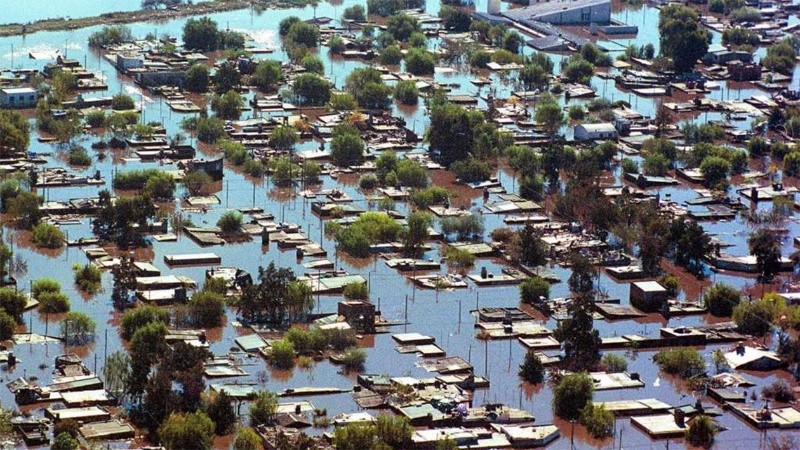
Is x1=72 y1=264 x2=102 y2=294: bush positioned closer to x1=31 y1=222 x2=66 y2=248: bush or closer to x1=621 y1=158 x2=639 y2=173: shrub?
x1=31 y1=222 x2=66 y2=248: bush

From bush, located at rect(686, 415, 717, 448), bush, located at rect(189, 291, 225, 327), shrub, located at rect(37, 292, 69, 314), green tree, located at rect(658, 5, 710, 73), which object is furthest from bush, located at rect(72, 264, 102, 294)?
green tree, located at rect(658, 5, 710, 73)

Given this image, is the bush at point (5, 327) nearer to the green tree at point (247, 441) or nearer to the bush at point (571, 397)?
the green tree at point (247, 441)

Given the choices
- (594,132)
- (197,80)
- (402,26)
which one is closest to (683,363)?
(594,132)

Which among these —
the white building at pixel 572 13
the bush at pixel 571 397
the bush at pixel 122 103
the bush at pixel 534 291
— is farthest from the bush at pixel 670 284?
the white building at pixel 572 13

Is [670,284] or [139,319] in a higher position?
[139,319]

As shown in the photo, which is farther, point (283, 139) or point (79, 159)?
point (283, 139)

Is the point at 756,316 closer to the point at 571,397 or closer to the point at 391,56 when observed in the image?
the point at 571,397
